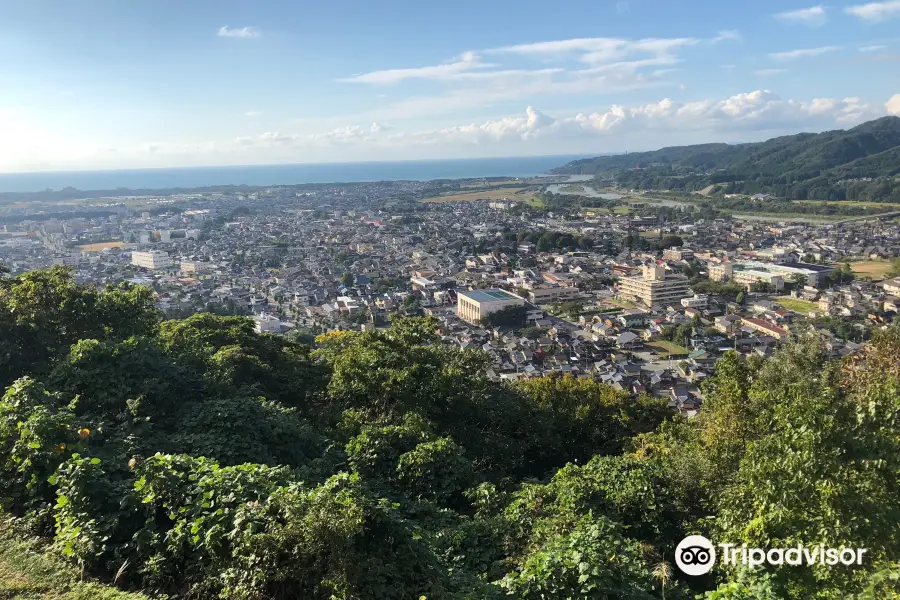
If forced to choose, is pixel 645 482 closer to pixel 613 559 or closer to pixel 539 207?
pixel 613 559

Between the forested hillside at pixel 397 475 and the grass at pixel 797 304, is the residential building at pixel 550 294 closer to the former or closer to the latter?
the grass at pixel 797 304

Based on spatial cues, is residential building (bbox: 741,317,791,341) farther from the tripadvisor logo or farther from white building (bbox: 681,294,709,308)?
the tripadvisor logo

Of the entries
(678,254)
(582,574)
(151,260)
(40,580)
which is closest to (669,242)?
(678,254)

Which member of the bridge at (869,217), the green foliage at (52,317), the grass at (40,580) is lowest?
the bridge at (869,217)

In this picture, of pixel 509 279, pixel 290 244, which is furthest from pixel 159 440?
pixel 290 244

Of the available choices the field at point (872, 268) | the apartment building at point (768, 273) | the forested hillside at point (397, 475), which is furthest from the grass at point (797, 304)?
the forested hillside at point (397, 475)

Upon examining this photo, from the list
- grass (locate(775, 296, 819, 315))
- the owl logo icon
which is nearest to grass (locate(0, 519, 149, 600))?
the owl logo icon
